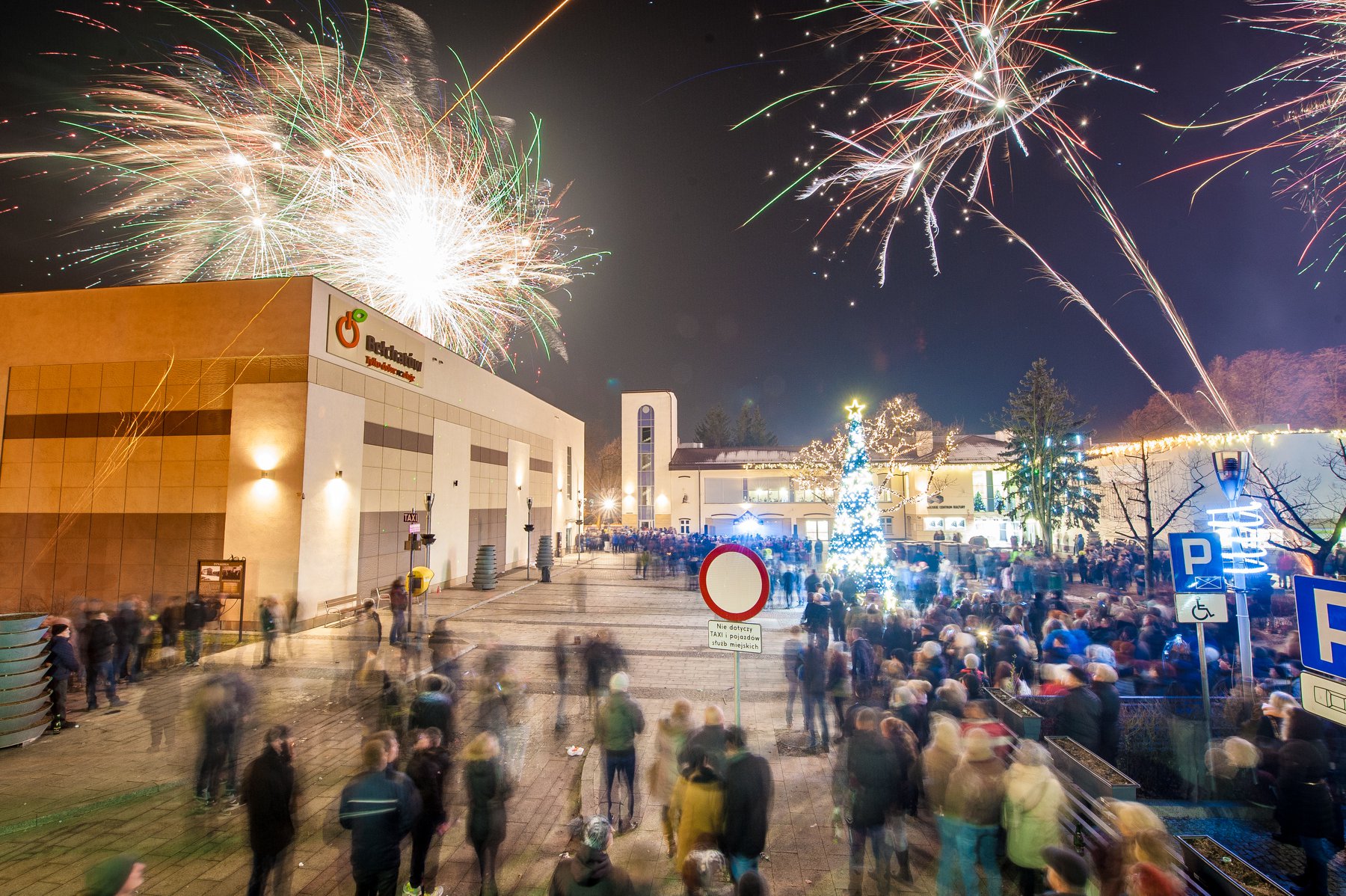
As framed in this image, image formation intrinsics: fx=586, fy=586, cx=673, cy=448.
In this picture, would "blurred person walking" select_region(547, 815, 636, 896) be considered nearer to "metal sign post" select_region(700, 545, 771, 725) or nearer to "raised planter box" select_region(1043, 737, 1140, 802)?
"metal sign post" select_region(700, 545, 771, 725)

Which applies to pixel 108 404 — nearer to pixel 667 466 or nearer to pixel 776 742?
pixel 776 742

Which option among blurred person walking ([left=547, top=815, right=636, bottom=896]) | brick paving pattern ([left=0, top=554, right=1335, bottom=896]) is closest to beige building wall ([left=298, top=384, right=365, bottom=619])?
brick paving pattern ([left=0, top=554, right=1335, bottom=896])

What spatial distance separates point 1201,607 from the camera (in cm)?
757

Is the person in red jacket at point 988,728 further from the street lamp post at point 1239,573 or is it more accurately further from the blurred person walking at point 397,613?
the blurred person walking at point 397,613

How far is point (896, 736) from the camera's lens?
5.23 m

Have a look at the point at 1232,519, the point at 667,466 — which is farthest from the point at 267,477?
the point at 667,466

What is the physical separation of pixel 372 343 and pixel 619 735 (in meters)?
16.5

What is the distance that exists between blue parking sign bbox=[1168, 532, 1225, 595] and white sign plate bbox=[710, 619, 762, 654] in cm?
602

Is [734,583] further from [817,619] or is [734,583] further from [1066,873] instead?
[817,619]

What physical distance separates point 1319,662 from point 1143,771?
13.9 feet

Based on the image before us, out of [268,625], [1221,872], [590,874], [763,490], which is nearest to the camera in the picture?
[590,874]

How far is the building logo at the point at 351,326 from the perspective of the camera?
16.9 metres

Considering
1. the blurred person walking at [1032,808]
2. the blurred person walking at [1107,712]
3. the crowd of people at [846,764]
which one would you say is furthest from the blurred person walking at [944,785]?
the blurred person walking at [1107,712]

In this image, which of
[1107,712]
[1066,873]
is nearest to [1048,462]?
[1107,712]
